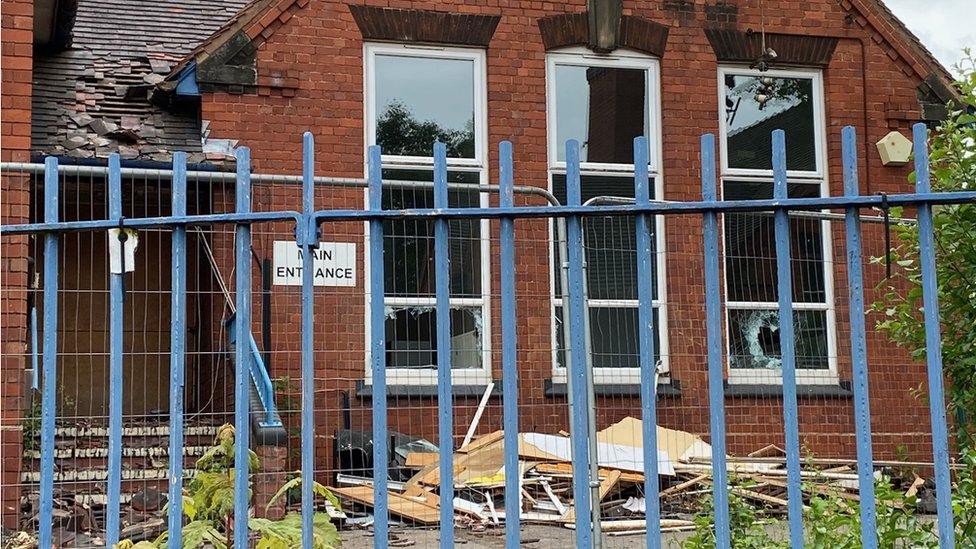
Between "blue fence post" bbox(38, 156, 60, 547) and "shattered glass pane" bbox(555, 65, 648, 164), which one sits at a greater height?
"shattered glass pane" bbox(555, 65, 648, 164)

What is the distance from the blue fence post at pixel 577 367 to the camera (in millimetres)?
4113

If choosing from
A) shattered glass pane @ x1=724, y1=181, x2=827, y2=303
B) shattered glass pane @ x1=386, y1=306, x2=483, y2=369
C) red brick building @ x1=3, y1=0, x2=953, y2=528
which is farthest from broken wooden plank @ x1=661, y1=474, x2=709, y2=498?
shattered glass pane @ x1=386, y1=306, x2=483, y2=369

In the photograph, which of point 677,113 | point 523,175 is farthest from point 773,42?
point 523,175

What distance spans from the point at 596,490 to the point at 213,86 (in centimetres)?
582

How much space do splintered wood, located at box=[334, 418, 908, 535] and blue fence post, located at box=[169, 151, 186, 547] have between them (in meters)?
3.27

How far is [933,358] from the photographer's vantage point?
4.13 m

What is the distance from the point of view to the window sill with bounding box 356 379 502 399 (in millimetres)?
7592

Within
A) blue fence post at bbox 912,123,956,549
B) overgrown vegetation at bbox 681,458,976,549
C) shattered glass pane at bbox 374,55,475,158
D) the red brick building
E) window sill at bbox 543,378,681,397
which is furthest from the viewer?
shattered glass pane at bbox 374,55,475,158

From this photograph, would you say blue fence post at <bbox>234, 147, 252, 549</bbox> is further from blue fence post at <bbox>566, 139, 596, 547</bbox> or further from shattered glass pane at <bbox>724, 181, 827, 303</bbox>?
shattered glass pane at <bbox>724, 181, 827, 303</bbox>

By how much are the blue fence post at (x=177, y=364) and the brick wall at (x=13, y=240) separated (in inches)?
118

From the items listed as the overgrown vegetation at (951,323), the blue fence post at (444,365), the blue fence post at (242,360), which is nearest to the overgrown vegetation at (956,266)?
the overgrown vegetation at (951,323)

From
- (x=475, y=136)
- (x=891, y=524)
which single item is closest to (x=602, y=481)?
(x=891, y=524)

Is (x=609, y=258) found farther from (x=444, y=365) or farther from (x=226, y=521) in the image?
(x=226, y=521)

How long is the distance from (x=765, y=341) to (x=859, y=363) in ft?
19.2
